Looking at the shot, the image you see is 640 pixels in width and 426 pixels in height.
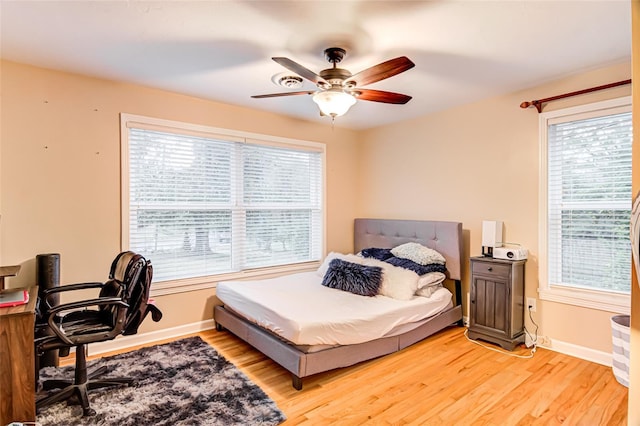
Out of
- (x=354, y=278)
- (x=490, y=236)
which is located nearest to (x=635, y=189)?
(x=490, y=236)

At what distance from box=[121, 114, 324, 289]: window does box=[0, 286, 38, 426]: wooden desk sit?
4.66ft

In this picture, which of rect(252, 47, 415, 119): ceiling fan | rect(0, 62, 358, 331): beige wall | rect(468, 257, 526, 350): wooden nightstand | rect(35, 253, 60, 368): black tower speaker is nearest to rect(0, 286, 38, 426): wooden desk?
rect(35, 253, 60, 368): black tower speaker

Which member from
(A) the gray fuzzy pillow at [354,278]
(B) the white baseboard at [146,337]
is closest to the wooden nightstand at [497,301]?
(A) the gray fuzzy pillow at [354,278]

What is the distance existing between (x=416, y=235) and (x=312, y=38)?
8.61ft

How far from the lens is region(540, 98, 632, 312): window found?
9.05ft

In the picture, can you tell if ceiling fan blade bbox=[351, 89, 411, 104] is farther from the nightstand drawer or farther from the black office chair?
the black office chair

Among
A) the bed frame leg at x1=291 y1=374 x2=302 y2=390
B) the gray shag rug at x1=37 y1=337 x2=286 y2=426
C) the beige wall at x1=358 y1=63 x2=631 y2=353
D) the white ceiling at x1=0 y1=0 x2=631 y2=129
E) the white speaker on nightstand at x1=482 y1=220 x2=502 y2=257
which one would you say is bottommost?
the gray shag rug at x1=37 y1=337 x2=286 y2=426

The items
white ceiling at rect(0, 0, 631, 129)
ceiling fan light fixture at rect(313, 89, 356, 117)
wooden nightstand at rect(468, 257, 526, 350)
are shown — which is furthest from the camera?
wooden nightstand at rect(468, 257, 526, 350)

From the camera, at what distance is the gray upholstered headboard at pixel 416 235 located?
3.67 m

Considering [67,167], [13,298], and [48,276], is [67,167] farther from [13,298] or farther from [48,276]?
[13,298]

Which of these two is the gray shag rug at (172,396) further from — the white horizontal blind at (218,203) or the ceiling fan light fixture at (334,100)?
the ceiling fan light fixture at (334,100)

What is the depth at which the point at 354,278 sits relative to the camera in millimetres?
3430

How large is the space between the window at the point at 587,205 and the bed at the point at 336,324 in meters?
0.88

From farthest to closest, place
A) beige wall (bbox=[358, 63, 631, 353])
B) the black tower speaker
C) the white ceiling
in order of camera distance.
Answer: beige wall (bbox=[358, 63, 631, 353])
the black tower speaker
the white ceiling
